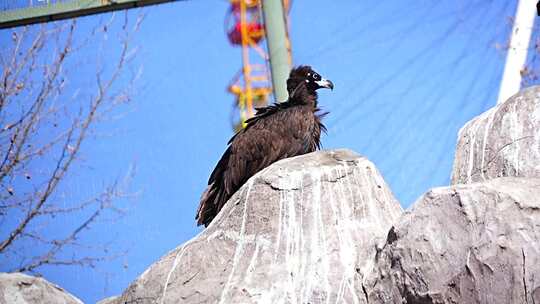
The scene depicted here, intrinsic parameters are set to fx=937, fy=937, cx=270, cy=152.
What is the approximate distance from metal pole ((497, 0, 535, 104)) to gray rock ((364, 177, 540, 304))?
23.4 ft

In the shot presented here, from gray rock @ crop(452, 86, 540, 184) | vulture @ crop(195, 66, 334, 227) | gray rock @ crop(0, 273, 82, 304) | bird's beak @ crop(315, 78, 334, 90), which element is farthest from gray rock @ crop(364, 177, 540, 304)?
bird's beak @ crop(315, 78, 334, 90)

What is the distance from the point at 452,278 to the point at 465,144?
2.37 m

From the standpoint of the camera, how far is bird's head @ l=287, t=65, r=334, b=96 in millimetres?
9648

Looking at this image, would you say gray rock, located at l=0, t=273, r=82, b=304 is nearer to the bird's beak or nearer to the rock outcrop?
the rock outcrop

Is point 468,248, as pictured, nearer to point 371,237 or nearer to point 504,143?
point 371,237

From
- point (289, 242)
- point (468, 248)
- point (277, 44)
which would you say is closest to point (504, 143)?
point (289, 242)

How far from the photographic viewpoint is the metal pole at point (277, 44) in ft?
38.4

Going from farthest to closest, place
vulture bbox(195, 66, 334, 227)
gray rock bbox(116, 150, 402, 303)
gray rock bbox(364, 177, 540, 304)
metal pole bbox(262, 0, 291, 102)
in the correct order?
metal pole bbox(262, 0, 291, 102)
vulture bbox(195, 66, 334, 227)
gray rock bbox(116, 150, 402, 303)
gray rock bbox(364, 177, 540, 304)

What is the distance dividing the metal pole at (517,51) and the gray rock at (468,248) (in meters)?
7.12

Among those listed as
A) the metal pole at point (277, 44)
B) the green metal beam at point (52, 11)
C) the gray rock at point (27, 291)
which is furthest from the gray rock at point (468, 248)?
the green metal beam at point (52, 11)

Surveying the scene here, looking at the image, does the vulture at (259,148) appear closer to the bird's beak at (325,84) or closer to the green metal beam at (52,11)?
the bird's beak at (325,84)

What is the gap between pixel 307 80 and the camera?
31.9 feet

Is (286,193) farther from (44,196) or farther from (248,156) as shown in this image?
(44,196)

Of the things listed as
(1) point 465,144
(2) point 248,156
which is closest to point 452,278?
(1) point 465,144
